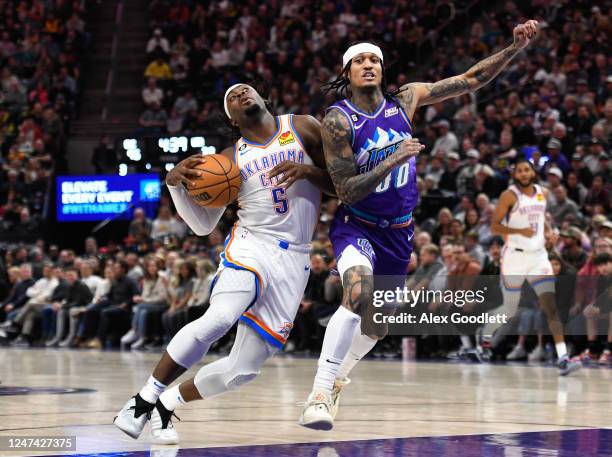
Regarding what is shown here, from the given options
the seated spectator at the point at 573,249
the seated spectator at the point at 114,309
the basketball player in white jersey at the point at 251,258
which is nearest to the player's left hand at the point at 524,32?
the basketball player in white jersey at the point at 251,258

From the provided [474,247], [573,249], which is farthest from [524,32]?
[474,247]

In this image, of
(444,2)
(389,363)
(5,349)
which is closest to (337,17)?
(444,2)

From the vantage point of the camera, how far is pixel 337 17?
2422 centimetres

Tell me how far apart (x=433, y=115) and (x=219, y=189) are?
1406 centimetres

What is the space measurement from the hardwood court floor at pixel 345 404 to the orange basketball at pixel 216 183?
1.26 m

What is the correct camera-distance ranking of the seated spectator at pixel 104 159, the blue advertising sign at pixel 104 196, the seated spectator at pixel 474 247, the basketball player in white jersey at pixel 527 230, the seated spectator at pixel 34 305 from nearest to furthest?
1. the basketball player in white jersey at pixel 527 230
2. the seated spectator at pixel 474 247
3. the seated spectator at pixel 34 305
4. the blue advertising sign at pixel 104 196
5. the seated spectator at pixel 104 159

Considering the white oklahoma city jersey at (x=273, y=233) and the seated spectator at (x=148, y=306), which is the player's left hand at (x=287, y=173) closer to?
the white oklahoma city jersey at (x=273, y=233)

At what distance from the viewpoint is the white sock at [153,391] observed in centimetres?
582

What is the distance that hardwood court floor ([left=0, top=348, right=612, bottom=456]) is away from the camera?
20.4 feet

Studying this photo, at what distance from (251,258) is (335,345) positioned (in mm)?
651

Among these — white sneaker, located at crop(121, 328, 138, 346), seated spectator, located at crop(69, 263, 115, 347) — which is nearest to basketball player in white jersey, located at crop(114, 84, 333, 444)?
white sneaker, located at crop(121, 328, 138, 346)

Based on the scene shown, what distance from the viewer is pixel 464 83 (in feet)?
22.5

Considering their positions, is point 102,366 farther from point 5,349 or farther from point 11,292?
point 11,292

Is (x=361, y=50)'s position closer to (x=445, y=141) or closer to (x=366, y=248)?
(x=366, y=248)
